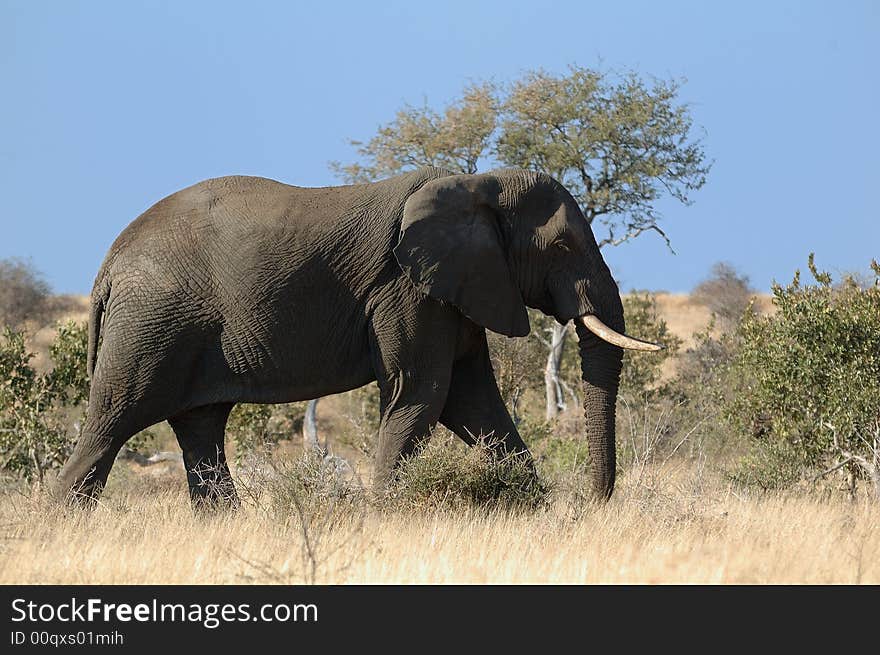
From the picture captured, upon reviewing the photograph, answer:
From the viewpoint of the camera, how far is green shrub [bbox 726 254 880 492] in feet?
44.4

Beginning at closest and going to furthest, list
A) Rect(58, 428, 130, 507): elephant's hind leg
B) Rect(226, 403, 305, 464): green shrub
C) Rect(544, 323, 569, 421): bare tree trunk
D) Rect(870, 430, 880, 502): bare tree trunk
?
Rect(58, 428, 130, 507): elephant's hind leg, Rect(870, 430, 880, 502): bare tree trunk, Rect(226, 403, 305, 464): green shrub, Rect(544, 323, 569, 421): bare tree trunk

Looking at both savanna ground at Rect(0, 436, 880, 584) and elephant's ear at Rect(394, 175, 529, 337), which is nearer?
savanna ground at Rect(0, 436, 880, 584)

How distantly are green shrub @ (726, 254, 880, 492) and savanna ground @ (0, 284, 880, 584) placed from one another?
965 mm

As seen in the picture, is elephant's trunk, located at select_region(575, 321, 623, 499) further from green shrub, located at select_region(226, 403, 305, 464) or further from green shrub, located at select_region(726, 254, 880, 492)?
green shrub, located at select_region(226, 403, 305, 464)

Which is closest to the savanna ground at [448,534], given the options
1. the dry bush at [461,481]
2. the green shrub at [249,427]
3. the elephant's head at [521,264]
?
the dry bush at [461,481]

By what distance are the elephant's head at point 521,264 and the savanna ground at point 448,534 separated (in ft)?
2.95

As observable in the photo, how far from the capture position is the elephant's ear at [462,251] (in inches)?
443

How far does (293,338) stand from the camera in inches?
451

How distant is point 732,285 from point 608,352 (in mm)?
42555

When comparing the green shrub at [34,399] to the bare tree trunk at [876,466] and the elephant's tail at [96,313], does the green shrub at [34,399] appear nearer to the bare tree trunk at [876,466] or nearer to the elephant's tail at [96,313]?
the elephant's tail at [96,313]

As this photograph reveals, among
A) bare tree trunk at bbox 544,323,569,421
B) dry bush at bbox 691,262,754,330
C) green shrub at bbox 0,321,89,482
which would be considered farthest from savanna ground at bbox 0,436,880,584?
dry bush at bbox 691,262,754,330

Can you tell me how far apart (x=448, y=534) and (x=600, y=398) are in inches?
104

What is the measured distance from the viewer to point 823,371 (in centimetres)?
1385

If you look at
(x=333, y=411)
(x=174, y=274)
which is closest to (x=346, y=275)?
(x=174, y=274)
